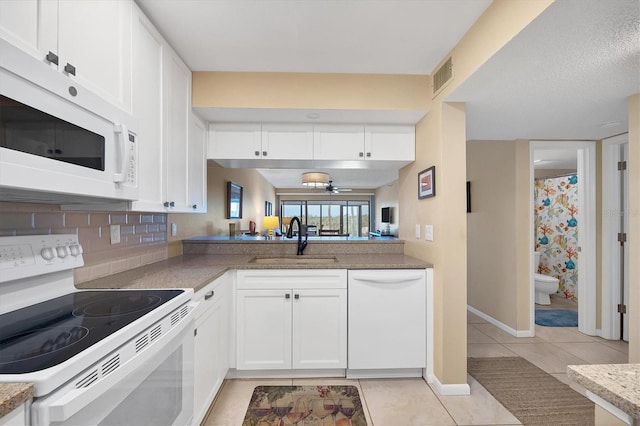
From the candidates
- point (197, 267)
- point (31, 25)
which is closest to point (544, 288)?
point (197, 267)

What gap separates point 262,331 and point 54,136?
5.62ft

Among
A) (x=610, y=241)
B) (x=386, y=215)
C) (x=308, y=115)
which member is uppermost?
(x=308, y=115)

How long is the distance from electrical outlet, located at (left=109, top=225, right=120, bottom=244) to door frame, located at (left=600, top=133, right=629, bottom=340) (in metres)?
4.32

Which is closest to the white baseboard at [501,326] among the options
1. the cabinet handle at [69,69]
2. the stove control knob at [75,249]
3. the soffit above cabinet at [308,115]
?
the soffit above cabinet at [308,115]

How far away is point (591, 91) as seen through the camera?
1.92 meters

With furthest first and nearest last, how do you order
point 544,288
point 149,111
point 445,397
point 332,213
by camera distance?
point 332,213 < point 544,288 < point 445,397 < point 149,111

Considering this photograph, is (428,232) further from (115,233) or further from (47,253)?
(47,253)

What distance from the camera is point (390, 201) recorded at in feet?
28.1

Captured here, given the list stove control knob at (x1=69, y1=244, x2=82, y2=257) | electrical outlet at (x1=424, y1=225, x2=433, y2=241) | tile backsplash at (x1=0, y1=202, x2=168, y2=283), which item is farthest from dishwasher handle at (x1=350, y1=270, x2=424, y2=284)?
stove control knob at (x1=69, y1=244, x2=82, y2=257)

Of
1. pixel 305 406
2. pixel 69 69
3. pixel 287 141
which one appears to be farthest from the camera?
pixel 287 141

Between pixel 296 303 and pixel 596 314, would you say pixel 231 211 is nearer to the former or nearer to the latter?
pixel 296 303

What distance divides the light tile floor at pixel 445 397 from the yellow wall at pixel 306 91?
210 centimetres

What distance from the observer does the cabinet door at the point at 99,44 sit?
108 centimetres

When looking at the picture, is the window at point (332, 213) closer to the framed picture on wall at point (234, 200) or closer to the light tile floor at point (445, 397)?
the framed picture on wall at point (234, 200)
